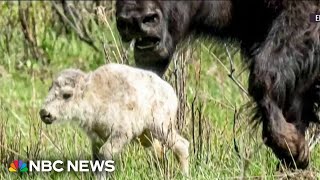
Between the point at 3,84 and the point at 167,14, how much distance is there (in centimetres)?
419

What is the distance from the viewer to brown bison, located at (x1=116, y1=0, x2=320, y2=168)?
19.6 feet

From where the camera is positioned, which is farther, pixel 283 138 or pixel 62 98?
pixel 283 138

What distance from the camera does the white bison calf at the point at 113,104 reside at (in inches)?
211

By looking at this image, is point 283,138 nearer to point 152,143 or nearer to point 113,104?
point 152,143

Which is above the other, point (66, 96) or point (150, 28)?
point (150, 28)

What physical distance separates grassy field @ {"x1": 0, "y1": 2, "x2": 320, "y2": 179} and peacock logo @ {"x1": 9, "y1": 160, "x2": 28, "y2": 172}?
0.04 metres

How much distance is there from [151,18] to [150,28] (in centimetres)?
5

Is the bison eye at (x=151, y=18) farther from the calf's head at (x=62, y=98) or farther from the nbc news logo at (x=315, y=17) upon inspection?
the nbc news logo at (x=315, y=17)

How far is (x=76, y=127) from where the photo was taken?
574 centimetres

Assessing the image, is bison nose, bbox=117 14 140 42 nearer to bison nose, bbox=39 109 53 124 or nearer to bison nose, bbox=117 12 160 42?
bison nose, bbox=117 12 160 42

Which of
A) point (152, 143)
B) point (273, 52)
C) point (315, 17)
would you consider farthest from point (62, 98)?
point (315, 17)

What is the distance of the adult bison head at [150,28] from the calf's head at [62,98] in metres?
0.38

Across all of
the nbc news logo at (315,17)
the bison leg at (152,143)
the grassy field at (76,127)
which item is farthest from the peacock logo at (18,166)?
the nbc news logo at (315,17)

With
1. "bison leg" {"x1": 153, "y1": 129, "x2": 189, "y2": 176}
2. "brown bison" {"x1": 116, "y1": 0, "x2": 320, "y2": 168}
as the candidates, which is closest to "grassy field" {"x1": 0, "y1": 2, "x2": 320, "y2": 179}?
"bison leg" {"x1": 153, "y1": 129, "x2": 189, "y2": 176}
